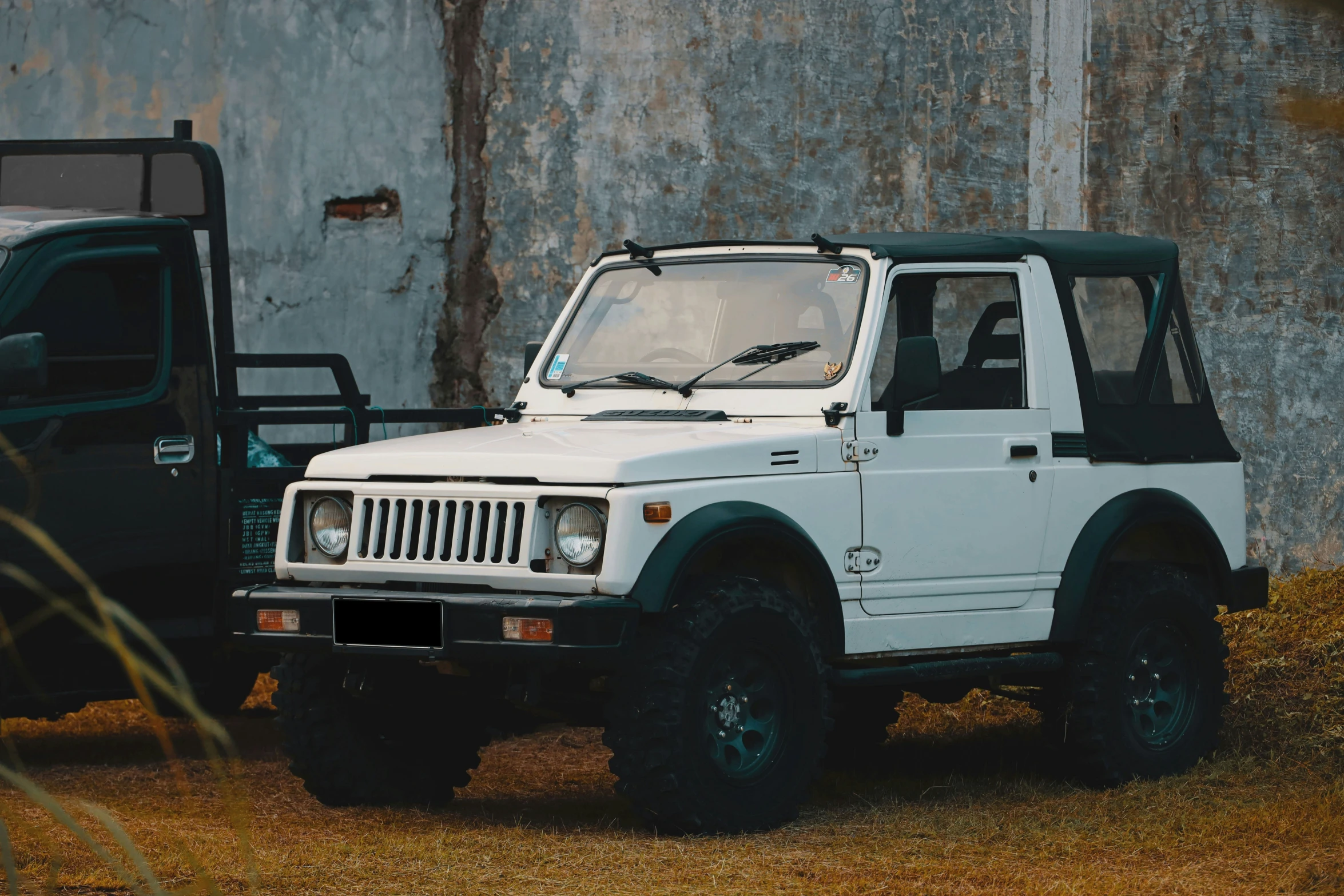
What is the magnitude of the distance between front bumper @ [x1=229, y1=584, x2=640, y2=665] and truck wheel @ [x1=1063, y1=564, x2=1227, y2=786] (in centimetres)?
213

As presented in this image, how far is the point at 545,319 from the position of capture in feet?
33.6

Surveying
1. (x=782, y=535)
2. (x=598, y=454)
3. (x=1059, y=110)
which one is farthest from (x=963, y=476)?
(x=1059, y=110)

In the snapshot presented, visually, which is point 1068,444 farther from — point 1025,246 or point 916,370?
point 916,370

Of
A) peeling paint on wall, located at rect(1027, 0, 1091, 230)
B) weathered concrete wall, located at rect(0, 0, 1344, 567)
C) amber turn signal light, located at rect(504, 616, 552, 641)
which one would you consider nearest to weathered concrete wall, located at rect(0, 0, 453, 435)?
weathered concrete wall, located at rect(0, 0, 1344, 567)

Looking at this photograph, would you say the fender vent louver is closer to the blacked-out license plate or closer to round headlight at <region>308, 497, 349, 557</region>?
the blacked-out license plate

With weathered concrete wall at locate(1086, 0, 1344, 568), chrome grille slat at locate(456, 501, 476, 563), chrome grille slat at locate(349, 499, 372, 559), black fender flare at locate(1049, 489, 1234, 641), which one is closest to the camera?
chrome grille slat at locate(456, 501, 476, 563)

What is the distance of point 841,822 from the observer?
17.9 feet

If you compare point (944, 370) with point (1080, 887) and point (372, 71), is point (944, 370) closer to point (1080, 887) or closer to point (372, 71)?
point (1080, 887)

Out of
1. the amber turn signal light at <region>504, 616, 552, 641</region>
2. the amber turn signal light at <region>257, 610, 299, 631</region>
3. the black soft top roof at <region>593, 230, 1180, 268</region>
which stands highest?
the black soft top roof at <region>593, 230, 1180, 268</region>

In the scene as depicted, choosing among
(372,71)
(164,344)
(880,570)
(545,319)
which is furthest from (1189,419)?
(372,71)

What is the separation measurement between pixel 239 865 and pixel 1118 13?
7176 mm

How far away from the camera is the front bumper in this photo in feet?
15.6

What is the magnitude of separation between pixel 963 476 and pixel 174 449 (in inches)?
111

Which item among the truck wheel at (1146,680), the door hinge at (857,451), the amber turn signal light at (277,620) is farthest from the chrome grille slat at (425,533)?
the truck wheel at (1146,680)
